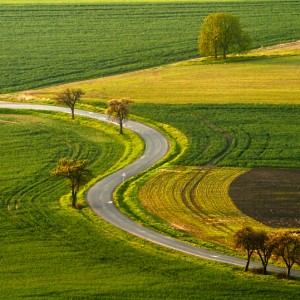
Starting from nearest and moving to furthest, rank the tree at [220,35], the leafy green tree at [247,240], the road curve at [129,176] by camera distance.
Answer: the leafy green tree at [247,240] < the road curve at [129,176] < the tree at [220,35]

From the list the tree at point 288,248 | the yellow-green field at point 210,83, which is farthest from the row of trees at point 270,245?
the yellow-green field at point 210,83

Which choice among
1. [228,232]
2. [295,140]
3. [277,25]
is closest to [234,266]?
[228,232]

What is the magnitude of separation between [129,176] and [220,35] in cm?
6524

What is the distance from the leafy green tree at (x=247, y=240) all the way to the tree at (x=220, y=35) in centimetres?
8988

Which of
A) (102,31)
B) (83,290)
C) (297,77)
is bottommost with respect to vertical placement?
(83,290)

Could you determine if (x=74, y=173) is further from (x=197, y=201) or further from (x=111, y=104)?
(x=111, y=104)

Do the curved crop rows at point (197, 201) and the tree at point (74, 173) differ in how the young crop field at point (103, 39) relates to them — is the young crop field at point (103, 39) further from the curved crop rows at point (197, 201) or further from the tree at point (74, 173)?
the tree at point (74, 173)

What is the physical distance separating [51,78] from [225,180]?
63.5m

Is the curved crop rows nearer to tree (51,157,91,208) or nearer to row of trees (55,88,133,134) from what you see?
tree (51,157,91,208)

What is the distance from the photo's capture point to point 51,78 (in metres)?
158

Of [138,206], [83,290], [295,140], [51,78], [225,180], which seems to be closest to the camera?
[83,290]

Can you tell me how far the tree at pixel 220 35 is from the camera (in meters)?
165

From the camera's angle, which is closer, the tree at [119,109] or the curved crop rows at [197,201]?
the curved crop rows at [197,201]

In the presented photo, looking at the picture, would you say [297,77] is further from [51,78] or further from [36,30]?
[36,30]
